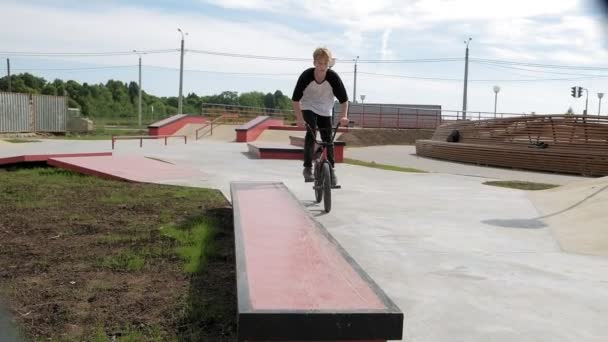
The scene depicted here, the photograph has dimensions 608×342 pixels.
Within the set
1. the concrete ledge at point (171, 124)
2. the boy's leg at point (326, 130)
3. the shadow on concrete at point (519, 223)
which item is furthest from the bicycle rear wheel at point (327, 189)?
the concrete ledge at point (171, 124)

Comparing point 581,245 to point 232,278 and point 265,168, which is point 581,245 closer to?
point 232,278

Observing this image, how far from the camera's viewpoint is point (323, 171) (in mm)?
6848

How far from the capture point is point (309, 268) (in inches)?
120

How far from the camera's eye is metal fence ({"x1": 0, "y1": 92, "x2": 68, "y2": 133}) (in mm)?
32312

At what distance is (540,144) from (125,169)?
1464 centimetres

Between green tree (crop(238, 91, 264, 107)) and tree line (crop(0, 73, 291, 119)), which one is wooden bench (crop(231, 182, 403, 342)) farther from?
green tree (crop(238, 91, 264, 107))

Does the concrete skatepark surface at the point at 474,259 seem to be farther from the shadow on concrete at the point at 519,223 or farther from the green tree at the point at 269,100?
the green tree at the point at 269,100

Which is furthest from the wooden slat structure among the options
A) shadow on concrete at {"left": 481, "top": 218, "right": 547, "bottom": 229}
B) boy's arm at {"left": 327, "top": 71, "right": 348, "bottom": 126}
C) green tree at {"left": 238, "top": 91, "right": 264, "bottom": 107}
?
green tree at {"left": 238, "top": 91, "right": 264, "bottom": 107}

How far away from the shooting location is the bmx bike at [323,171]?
6719 mm

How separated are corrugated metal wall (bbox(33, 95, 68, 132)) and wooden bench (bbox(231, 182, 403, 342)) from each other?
34244 mm

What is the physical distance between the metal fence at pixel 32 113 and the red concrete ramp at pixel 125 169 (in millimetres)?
24729

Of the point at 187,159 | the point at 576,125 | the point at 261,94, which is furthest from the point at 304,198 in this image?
the point at 261,94

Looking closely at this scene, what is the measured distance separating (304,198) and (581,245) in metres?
3.63

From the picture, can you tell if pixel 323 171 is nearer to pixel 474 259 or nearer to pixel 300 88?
pixel 300 88
